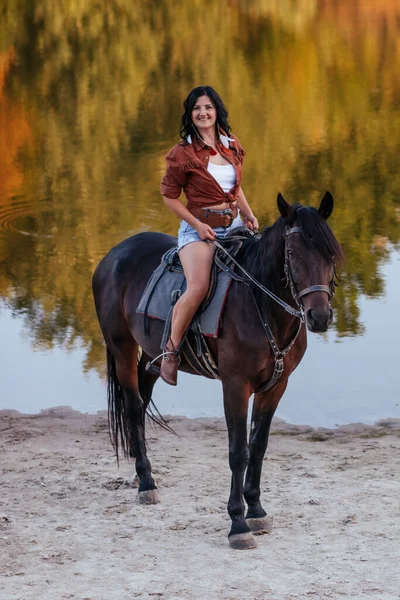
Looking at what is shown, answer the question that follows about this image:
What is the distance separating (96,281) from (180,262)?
44.1 inches

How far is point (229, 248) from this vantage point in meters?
6.04

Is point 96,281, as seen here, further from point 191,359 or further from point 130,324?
point 191,359

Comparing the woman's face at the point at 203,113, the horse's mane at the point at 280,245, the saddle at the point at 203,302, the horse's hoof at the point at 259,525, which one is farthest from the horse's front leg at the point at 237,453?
the woman's face at the point at 203,113

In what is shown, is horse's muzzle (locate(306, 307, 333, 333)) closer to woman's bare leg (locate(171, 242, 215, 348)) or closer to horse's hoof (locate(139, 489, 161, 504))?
woman's bare leg (locate(171, 242, 215, 348))

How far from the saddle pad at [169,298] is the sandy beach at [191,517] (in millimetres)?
1293

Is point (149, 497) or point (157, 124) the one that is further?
point (157, 124)

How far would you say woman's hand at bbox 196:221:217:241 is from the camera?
5898 mm

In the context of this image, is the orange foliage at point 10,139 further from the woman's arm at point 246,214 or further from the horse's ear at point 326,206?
the horse's ear at point 326,206

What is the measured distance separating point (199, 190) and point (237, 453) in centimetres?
163

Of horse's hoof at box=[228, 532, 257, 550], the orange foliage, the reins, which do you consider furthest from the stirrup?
the orange foliage

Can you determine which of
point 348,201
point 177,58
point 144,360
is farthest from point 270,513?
point 177,58

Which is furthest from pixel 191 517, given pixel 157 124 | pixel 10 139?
pixel 10 139

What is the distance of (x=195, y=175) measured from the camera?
19.7ft

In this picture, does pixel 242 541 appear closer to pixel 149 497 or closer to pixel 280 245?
pixel 149 497
